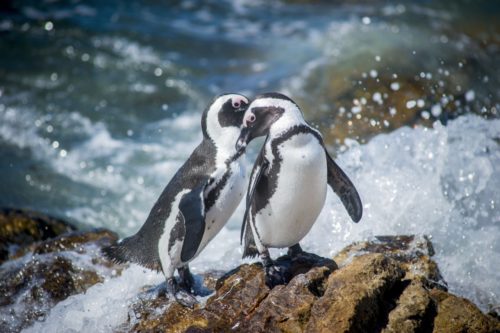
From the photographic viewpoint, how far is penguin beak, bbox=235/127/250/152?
3.31 meters

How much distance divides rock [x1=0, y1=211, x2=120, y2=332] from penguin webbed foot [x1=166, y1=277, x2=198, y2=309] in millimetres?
985

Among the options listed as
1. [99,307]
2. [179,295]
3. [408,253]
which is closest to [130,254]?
[99,307]

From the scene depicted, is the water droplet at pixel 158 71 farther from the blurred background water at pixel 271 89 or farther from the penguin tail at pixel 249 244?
the penguin tail at pixel 249 244

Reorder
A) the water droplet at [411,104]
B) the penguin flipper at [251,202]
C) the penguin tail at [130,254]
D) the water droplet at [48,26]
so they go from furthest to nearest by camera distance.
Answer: the water droplet at [48,26]
the water droplet at [411,104]
the penguin tail at [130,254]
the penguin flipper at [251,202]

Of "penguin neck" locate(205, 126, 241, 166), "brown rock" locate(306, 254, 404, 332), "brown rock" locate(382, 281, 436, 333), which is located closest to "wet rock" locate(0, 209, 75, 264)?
"penguin neck" locate(205, 126, 241, 166)

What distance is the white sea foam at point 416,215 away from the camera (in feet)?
12.1

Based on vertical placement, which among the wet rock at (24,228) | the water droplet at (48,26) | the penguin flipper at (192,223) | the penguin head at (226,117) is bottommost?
the wet rock at (24,228)

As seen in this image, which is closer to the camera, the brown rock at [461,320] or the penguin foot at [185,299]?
the brown rock at [461,320]

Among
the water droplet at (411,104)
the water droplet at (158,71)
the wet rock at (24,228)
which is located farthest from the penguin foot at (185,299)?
the water droplet at (158,71)

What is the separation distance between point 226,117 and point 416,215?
1.82 m

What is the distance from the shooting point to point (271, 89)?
8633 millimetres

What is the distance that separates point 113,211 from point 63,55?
505 cm

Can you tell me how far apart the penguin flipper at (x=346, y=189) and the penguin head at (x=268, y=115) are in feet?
1.47

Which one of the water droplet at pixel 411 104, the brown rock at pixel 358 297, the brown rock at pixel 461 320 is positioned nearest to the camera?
the brown rock at pixel 358 297
